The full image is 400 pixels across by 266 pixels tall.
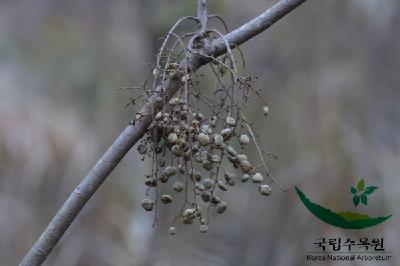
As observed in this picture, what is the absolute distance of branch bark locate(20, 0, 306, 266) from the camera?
109 cm

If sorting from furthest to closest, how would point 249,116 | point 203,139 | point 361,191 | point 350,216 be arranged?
1. point 249,116
2. point 361,191
3. point 350,216
4. point 203,139

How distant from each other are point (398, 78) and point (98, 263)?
58.4 inches

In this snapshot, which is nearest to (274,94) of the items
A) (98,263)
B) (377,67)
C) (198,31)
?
(377,67)

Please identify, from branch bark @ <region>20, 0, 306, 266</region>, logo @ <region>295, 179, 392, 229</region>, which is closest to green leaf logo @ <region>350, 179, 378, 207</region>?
logo @ <region>295, 179, 392, 229</region>

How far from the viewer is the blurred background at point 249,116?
2.79 m

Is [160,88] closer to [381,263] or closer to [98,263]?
[381,263]

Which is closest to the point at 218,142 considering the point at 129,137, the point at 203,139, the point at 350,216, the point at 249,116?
the point at 203,139

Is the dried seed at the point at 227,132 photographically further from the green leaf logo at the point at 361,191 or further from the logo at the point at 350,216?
the green leaf logo at the point at 361,191

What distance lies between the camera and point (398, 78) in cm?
328

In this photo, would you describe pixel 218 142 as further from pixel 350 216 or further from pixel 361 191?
pixel 361 191

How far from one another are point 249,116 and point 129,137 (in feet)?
6.41

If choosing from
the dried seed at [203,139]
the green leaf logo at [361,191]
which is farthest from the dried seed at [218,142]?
the green leaf logo at [361,191]

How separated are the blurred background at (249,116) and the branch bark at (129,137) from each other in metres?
1.48

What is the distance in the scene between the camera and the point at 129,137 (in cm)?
110
